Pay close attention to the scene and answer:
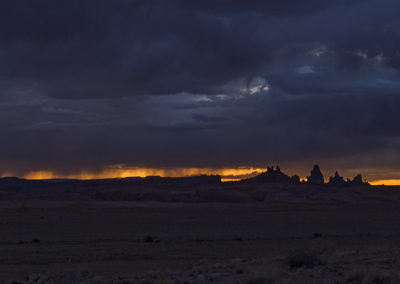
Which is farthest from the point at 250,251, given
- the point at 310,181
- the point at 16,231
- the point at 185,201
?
the point at 310,181

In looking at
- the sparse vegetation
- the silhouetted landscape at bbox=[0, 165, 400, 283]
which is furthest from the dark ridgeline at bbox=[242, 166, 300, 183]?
the sparse vegetation

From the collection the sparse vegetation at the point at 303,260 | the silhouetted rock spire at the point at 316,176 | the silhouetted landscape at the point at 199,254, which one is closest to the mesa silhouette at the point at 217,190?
the silhouetted rock spire at the point at 316,176

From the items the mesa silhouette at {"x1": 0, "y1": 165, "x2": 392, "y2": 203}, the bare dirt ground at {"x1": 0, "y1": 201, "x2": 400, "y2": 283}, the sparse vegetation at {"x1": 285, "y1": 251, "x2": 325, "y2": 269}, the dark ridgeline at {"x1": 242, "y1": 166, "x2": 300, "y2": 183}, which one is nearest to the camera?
the bare dirt ground at {"x1": 0, "y1": 201, "x2": 400, "y2": 283}

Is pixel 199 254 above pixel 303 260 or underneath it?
underneath

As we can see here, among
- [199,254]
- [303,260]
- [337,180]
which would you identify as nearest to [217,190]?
[337,180]

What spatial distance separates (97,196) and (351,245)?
100 metres

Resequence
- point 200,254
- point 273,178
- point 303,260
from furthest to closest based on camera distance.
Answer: point 273,178 → point 200,254 → point 303,260

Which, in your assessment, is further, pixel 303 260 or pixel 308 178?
pixel 308 178

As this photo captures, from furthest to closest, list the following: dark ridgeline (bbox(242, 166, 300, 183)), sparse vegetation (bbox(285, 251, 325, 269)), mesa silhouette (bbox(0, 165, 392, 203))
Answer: dark ridgeline (bbox(242, 166, 300, 183)) → mesa silhouette (bbox(0, 165, 392, 203)) → sparse vegetation (bbox(285, 251, 325, 269))

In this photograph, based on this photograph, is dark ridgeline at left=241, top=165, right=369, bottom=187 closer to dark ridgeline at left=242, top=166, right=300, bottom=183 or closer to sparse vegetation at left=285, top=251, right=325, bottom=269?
dark ridgeline at left=242, top=166, right=300, bottom=183

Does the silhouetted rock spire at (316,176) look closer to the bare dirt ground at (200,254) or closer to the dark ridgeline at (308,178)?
the dark ridgeline at (308,178)

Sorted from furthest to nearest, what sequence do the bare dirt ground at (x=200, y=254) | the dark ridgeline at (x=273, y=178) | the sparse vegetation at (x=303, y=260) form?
1. the dark ridgeline at (x=273, y=178)
2. the sparse vegetation at (x=303, y=260)
3. the bare dirt ground at (x=200, y=254)

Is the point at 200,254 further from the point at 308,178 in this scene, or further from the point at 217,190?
the point at 308,178

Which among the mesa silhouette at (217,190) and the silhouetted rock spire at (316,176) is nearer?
the mesa silhouette at (217,190)
